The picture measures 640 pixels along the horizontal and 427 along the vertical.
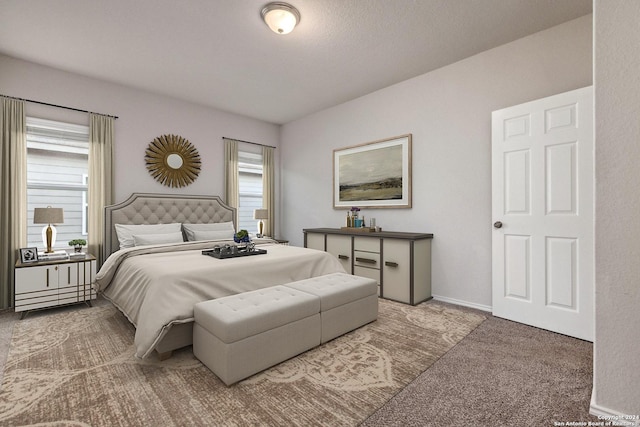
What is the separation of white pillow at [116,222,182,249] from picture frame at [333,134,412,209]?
2.51 m

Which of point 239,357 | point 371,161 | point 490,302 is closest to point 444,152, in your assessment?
point 371,161

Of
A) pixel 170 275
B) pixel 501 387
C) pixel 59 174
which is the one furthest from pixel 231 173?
pixel 501 387

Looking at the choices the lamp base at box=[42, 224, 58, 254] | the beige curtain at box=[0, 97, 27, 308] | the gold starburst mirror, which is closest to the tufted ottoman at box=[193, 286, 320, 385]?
the lamp base at box=[42, 224, 58, 254]

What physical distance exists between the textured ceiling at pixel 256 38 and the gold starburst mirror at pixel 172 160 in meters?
0.78

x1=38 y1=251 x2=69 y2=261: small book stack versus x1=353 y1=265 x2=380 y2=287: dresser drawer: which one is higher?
x1=38 y1=251 x2=69 y2=261: small book stack

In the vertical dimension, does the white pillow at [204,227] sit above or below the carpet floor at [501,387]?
above

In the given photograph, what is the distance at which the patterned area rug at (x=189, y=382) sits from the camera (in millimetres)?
1605

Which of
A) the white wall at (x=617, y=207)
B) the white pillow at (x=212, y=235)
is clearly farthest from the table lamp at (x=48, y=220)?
the white wall at (x=617, y=207)

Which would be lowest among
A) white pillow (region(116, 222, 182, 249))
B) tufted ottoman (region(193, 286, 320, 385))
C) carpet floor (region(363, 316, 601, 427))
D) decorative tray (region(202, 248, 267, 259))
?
carpet floor (region(363, 316, 601, 427))

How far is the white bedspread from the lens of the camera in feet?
6.98

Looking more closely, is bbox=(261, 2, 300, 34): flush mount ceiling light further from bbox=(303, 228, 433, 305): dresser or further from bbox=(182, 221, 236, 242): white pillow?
bbox=(182, 221, 236, 242): white pillow

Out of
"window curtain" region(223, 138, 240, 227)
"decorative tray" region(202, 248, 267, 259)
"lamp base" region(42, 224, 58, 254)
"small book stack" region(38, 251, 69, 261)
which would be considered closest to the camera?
"decorative tray" region(202, 248, 267, 259)

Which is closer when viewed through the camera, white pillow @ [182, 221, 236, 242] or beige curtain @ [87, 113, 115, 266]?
beige curtain @ [87, 113, 115, 266]

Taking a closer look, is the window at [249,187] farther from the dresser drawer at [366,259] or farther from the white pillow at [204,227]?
the dresser drawer at [366,259]
